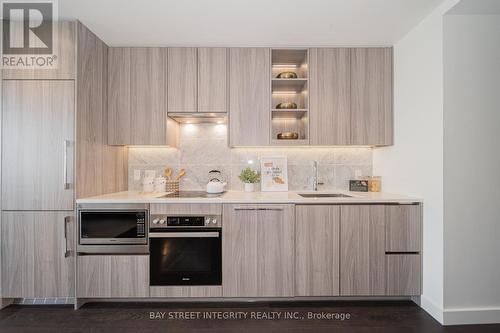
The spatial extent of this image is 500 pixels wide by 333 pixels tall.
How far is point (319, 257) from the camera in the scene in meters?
2.24

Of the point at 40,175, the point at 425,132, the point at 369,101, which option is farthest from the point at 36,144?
the point at 425,132

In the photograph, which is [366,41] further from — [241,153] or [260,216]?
[260,216]

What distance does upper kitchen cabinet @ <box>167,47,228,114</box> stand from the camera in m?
2.61

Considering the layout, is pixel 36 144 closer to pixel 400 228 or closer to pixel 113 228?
pixel 113 228

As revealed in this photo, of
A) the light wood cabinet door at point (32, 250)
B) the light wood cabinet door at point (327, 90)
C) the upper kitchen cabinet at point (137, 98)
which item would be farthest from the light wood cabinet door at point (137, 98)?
the light wood cabinet door at point (327, 90)

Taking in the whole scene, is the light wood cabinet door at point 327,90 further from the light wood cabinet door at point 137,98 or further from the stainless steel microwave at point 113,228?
the stainless steel microwave at point 113,228

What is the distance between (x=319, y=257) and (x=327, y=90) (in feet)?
5.34

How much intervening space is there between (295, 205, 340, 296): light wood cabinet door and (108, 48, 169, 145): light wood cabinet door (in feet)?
5.45

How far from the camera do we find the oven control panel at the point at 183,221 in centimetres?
223

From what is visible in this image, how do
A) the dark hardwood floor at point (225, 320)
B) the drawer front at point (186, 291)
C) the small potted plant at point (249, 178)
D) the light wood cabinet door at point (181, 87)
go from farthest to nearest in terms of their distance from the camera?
the small potted plant at point (249, 178), the light wood cabinet door at point (181, 87), the drawer front at point (186, 291), the dark hardwood floor at point (225, 320)

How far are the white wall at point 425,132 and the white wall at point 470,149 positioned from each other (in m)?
0.06

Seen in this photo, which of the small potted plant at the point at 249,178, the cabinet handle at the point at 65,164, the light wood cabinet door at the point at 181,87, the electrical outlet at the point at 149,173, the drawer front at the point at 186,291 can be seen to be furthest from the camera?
the electrical outlet at the point at 149,173

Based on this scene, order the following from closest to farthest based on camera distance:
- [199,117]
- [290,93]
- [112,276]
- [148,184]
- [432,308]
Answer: [432,308] → [112,276] → [199,117] → [148,184] → [290,93]

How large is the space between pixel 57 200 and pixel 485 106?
3508mm
